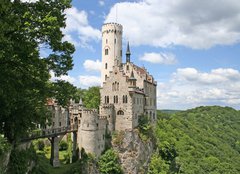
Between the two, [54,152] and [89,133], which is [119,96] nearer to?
[89,133]

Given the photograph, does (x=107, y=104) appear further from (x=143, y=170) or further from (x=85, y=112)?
(x=143, y=170)

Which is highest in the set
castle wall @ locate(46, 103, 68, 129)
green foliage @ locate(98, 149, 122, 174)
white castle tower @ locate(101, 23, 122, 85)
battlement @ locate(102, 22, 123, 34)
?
battlement @ locate(102, 22, 123, 34)

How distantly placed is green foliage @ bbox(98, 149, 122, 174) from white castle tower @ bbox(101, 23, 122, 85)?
20333mm

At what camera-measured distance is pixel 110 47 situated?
66812 millimetres

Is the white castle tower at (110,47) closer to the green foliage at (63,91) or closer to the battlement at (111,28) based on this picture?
the battlement at (111,28)

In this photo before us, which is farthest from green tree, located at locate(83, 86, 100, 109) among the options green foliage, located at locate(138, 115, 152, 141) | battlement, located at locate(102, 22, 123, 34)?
battlement, located at locate(102, 22, 123, 34)

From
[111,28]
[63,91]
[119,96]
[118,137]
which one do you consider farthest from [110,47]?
[63,91]

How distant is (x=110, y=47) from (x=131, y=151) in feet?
77.7

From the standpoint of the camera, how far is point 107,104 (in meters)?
56.2

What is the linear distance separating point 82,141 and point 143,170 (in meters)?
13.9

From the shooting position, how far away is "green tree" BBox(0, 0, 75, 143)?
68.0 feet

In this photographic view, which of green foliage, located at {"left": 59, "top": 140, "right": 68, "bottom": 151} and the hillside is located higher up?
green foliage, located at {"left": 59, "top": 140, "right": 68, "bottom": 151}

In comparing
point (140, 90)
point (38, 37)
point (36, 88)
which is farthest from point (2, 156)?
point (140, 90)

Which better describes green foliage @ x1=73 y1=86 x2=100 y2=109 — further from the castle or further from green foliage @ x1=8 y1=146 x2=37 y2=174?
green foliage @ x1=8 y1=146 x2=37 y2=174
